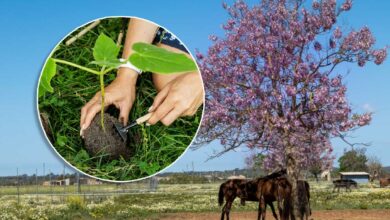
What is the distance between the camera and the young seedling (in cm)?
429

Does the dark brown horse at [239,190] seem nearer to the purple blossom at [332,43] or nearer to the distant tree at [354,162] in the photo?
the purple blossom at [332,43]

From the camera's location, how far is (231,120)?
16234 mm

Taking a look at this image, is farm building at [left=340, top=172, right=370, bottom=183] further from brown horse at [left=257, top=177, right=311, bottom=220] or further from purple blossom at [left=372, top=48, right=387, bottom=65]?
brown horse at [left=257, top=177, right=311, bottom=220]

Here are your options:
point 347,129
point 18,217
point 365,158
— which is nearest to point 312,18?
point 347,129

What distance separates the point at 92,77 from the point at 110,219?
64.9 feet

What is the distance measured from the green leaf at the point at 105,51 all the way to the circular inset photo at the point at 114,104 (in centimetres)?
34

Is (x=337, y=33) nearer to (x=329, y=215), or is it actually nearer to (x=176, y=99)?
(x=329, y=215)

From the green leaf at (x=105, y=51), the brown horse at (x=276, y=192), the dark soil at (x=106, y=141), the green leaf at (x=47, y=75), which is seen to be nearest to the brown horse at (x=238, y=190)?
the brown horse at (x=276, y=192)

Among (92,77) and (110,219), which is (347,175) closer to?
(110,219)

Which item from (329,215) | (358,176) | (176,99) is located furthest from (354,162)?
(176,99)

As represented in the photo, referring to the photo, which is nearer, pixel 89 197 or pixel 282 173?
pixel 282 173

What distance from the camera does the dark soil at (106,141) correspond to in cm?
523

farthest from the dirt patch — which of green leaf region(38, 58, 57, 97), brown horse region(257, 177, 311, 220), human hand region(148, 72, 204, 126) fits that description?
green leaf region(38, 58, 57, 97)

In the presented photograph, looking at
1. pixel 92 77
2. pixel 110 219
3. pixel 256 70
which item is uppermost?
pixel 256 70
